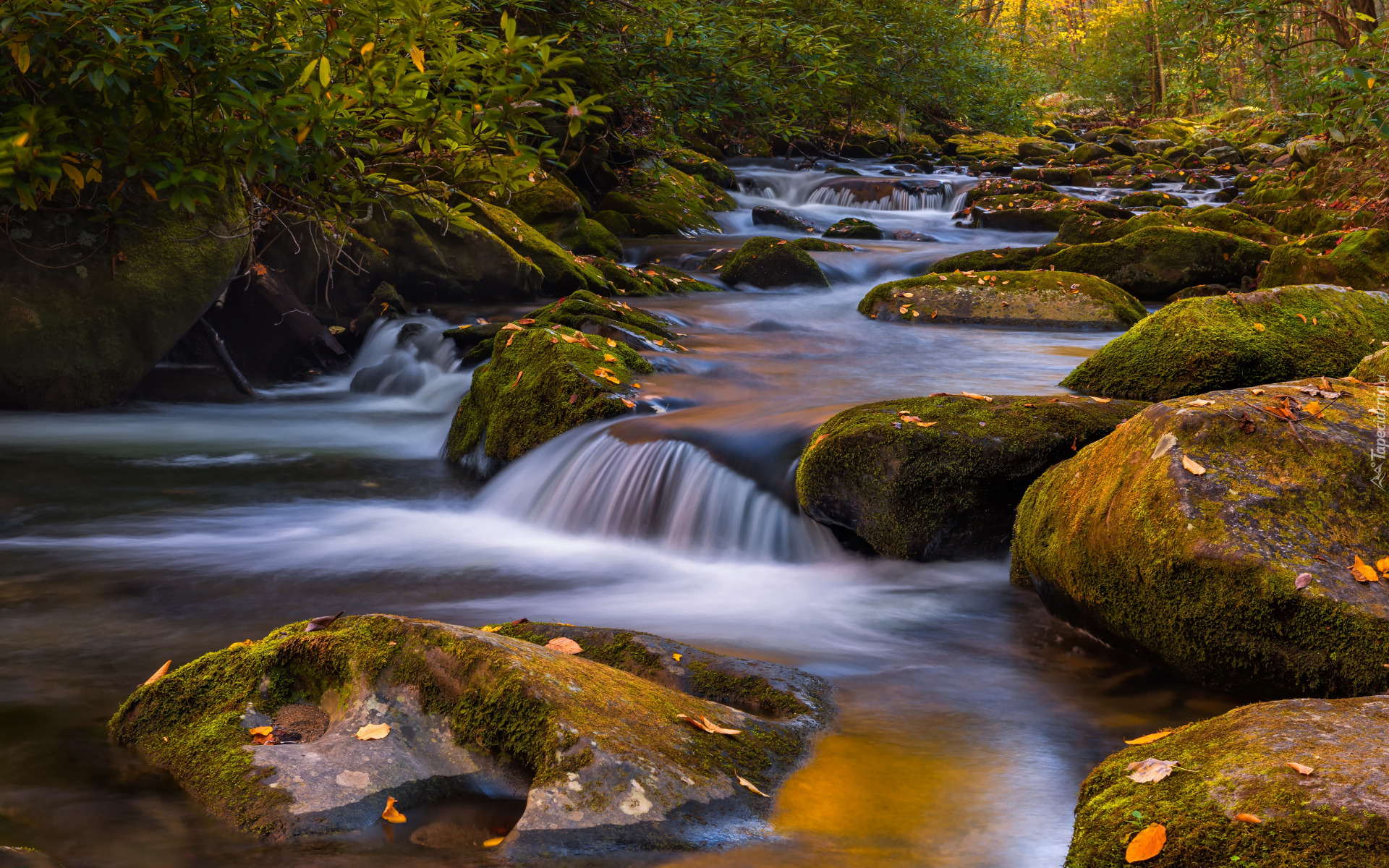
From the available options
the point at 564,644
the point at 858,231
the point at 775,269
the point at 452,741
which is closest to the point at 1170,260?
the point at 775,269

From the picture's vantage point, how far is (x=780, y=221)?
742 inches

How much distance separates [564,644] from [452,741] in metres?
0.87

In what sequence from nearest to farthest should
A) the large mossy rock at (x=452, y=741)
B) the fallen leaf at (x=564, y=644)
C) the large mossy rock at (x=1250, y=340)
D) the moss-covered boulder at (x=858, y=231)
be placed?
1. the large mossy rock at (x=452, y=741)
2. the fallen leaf at (x=564, y=644)
3. the large mossy rock at (x=1250, y=340)
4. the moss-covered boulder at (x=858, y=231)

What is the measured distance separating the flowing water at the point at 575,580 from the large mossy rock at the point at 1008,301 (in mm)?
773

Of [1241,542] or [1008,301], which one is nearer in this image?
[1241,542]

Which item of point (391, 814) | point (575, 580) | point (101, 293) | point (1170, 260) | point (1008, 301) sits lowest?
point (575, 580)

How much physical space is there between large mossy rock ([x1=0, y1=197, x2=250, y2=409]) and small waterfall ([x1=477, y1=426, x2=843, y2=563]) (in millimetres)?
3351

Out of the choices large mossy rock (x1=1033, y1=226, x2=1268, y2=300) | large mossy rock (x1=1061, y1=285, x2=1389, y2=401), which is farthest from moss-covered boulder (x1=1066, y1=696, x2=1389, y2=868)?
large mossy rock (x1=1033, y1=226, x2=1268, y2=300)

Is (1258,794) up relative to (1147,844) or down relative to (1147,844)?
up

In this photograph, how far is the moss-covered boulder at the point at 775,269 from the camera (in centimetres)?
1334

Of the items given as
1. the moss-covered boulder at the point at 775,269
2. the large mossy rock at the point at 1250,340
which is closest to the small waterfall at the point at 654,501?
the large mossy rock at the point at 1250,340

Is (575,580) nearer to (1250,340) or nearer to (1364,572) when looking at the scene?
(1364,572)

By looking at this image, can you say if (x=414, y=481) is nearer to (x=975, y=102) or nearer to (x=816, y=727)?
(x=816, y=727)

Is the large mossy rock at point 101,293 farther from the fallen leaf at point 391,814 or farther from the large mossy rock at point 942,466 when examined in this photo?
the fallen leaf at point 391,814
